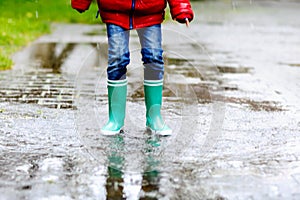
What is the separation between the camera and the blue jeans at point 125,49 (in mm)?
4996

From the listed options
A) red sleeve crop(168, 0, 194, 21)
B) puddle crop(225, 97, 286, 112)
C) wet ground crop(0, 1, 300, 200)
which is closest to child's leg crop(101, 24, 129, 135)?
wet ground crop(0, 1, 300, 200)

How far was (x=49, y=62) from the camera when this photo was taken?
945cm

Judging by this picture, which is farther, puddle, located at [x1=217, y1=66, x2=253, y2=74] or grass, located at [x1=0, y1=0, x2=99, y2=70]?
grass, located at [x1=0, y1=0, x2=99, y2=70]

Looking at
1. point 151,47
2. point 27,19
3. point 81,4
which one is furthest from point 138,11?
point 27,19

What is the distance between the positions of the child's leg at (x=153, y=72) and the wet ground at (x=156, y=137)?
0.46ft

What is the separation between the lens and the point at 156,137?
16.1 feet

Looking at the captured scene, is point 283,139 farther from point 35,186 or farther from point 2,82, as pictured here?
point 2,82

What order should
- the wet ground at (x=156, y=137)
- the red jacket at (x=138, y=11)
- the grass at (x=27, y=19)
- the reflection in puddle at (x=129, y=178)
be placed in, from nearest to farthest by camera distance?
1. the reflection in puddle at (x=129, y=178)
2. the wet ground at (x=156, y=137)
3. the red jacket at (x=138, y=11)
4. the grass at (x=27, y=19)

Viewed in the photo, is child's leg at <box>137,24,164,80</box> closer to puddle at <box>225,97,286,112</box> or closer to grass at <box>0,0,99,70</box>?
puddle at <box>225,97,286,112</box>

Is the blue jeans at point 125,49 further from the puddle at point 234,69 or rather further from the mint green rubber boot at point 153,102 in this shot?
the puddle at point 234,69

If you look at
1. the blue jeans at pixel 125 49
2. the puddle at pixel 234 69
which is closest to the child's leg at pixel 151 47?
Result: the blue jeans at pixel 125 49

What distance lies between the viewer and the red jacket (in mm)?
4926

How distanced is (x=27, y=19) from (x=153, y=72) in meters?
10.9

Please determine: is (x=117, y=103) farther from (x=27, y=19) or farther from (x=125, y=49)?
(x=27, y=19)
